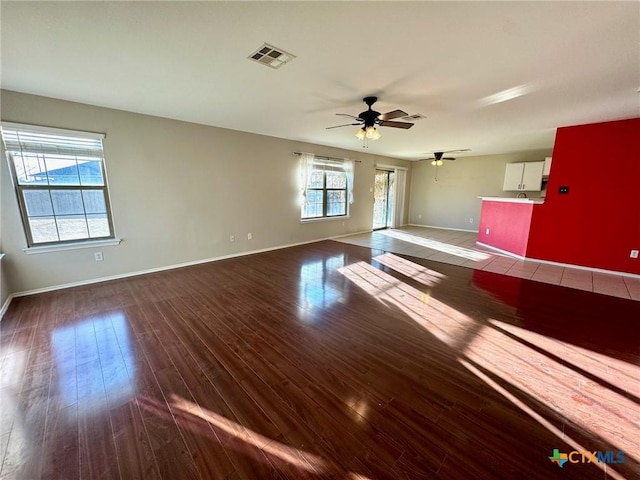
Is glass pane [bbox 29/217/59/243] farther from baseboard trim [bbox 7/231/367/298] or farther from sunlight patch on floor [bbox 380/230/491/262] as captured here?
sunlight patch on floor [bbox 380/230/491/262]

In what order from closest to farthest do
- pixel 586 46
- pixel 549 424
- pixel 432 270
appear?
pixel 549 424, pixel 586 46, pixel 432 270

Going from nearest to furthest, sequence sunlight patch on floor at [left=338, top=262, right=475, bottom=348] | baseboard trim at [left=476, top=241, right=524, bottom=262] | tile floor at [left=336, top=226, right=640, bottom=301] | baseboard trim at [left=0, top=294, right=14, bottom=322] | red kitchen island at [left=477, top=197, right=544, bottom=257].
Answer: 1. sunlight patch on floor at [left=338, top=262, right=475, bottom=348]
2. baseboard trim at [left=0, top=294, right=14, bottom=322]
3. tile floor at [left=336, top=226, right=640, bottom=301]
4. red kitchen island at [left=477, top=197, right=544, bottom=257]
5. baseboard trim at [left=476, top=241, right=524, bottom=262]

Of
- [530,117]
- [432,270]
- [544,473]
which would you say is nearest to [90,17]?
[544,473]

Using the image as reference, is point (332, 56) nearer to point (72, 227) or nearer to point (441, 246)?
point (72, 227)

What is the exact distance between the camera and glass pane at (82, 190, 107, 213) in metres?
3.51

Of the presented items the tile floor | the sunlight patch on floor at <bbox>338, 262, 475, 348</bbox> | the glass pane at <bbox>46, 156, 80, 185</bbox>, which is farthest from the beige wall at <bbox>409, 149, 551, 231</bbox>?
the glass pane at <bbox>46, 156, 80, 185</bbox>

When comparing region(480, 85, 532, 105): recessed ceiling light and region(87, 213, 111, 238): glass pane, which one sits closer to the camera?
region(480, 85, 532, 105): recessed ceiling light

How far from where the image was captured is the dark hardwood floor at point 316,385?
1.29 m

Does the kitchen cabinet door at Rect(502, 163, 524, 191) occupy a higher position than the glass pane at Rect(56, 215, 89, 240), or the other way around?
the kitchen cabinet door at Rect(502, 163, 524, 191)

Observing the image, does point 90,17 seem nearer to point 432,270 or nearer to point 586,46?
point 586,46

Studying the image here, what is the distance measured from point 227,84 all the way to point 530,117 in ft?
14.2

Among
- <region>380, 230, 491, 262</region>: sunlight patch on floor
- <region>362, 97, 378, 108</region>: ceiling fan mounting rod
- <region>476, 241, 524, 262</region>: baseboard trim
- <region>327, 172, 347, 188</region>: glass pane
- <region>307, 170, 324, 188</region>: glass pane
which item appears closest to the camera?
<region>362, 97, 378, 108</region>: ceiling fan mounting rod

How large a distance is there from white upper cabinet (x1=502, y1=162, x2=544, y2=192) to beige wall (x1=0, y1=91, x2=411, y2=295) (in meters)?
5.60

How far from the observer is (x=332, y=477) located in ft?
3.95
